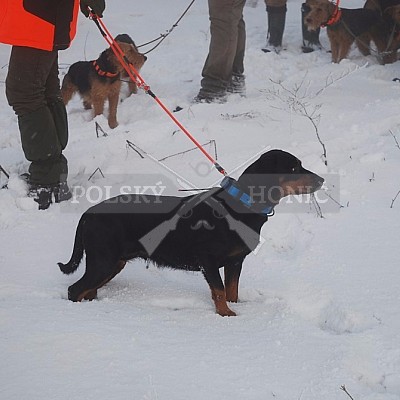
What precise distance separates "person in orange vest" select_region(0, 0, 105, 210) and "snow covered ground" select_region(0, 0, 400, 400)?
190 mm

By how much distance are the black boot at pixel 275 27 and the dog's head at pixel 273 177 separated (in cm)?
436

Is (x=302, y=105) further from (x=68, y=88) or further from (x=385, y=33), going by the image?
(x=385, y=33)

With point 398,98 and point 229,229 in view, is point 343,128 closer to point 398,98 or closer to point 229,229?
point 398,98

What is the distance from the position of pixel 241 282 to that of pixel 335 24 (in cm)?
457

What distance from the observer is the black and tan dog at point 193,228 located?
3.09 meters

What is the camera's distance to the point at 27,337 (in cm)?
258

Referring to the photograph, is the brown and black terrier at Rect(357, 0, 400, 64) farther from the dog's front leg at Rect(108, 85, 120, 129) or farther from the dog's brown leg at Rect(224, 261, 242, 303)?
the dog's brown leg at Rect(224, 261, 242, 303)

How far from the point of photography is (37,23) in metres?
3.53

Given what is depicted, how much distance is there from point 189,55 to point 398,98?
2684 mm

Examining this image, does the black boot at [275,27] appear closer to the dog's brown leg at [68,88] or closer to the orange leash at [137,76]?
the dog's brown leg at [68,88]

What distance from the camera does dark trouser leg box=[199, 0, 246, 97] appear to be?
5.31 m

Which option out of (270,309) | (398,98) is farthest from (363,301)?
(398,98)

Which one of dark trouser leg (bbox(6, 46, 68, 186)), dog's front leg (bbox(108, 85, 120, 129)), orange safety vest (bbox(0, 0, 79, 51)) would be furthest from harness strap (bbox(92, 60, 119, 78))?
orange safety vest (bbox(0, 0, 79, 51))

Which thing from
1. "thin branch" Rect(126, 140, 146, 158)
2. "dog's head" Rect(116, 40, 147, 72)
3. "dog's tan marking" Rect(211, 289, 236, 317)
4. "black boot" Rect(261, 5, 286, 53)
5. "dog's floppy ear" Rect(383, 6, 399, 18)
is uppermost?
"dog's floppy ear" Rect(383, 6, 399, 18)
